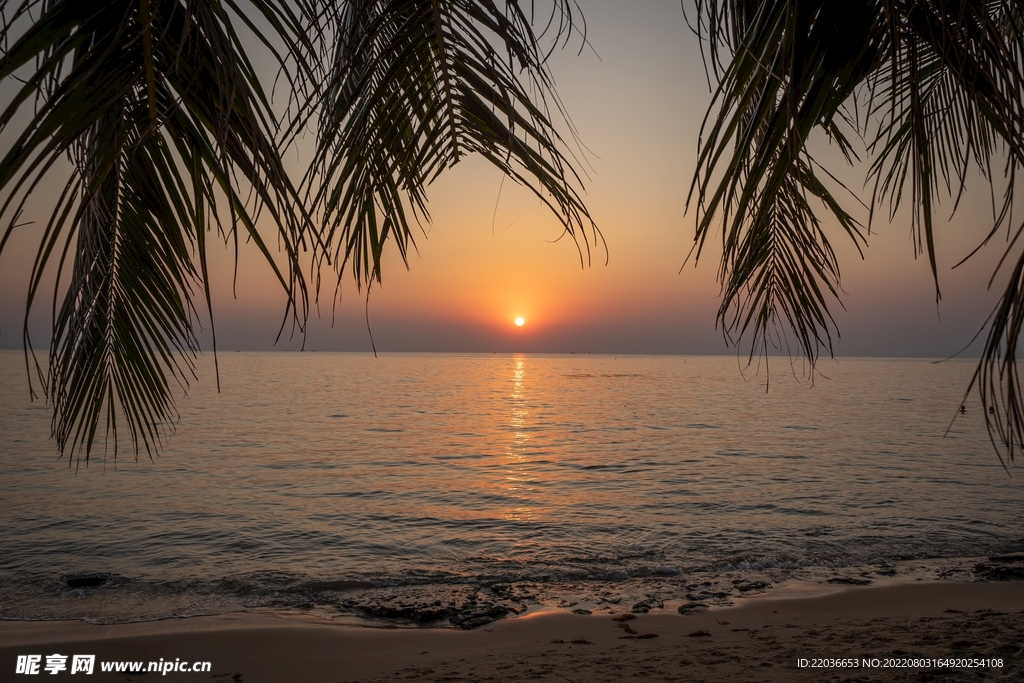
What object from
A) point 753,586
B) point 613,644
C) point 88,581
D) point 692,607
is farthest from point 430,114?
point 88,581

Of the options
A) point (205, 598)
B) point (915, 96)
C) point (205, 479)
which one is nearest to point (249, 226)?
point (915, 96)

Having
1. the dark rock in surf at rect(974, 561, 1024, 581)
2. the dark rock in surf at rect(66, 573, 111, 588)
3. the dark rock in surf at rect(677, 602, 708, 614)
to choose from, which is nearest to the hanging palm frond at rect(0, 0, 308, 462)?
the dark rock in surf at rect(677, 602, 708, 614)

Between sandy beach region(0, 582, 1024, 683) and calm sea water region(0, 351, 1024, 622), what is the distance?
780 millimetres

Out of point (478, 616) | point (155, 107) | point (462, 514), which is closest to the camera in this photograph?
point (155, 107)

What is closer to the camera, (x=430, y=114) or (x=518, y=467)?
(x=430, y=114)

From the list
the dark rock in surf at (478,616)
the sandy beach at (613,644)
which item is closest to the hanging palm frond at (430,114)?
the sandy beach at (613,644)

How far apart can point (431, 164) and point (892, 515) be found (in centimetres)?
1261

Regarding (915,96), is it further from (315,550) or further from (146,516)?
(146,516)

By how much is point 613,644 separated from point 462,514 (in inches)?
244

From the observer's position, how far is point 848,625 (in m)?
6.36

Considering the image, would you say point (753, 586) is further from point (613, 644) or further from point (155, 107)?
point (155, 107)

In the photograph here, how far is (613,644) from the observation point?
6.00 meters

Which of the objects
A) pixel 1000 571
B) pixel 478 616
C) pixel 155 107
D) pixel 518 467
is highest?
pixel 155 107

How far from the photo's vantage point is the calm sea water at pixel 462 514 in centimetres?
831
